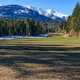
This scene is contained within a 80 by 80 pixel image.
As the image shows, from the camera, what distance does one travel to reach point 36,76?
70.9 ft

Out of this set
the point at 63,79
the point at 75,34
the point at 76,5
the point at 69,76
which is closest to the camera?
the point at 63,79

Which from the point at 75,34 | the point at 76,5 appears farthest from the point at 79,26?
the point at 76,5

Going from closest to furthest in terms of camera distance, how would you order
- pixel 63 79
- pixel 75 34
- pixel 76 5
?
1. pixel 63 79
2. pixel 75 34
3. pixel 76 5

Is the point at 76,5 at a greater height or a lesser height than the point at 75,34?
greater

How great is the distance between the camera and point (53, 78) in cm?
2047

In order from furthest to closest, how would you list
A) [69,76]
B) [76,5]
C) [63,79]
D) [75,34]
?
[76,5]
[75,34]
[69,76]
[63,79]

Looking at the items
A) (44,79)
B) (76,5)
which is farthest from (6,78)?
(76,5)

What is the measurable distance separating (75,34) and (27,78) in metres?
145

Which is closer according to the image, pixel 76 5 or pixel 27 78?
pixel 27 78

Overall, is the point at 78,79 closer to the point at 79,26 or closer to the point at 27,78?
the point at 27,78

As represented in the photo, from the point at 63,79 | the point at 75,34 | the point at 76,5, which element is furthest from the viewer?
the point at 76,5

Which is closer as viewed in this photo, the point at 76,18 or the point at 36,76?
the point at 36,76

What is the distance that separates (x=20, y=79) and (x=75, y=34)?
14530 cm

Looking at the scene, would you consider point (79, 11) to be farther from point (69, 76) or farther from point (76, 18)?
point (69, 76)
